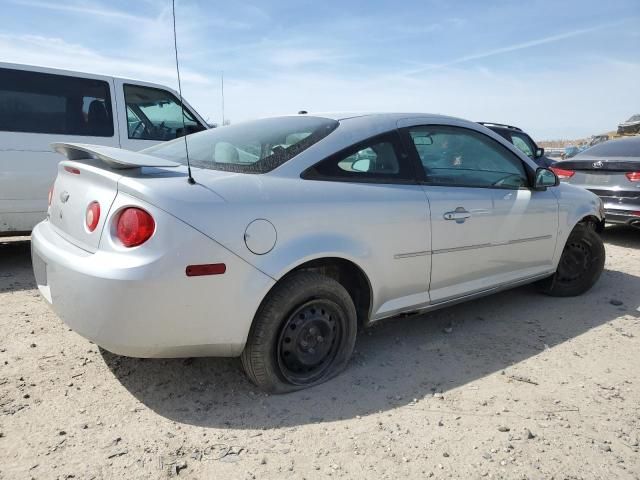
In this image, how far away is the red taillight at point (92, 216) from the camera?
2348 millimetres

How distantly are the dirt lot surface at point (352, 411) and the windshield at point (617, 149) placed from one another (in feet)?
13.9

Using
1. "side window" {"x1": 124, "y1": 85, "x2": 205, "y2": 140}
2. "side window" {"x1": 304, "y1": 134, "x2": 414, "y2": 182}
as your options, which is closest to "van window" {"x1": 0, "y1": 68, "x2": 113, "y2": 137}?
"side window" {"x1": 124, "y1": 85, "x2": 205, "y2": 140}

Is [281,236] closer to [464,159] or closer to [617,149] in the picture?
[464,159]

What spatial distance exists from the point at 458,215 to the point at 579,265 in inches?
78.8

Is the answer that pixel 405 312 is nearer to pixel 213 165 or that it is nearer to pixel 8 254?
pixel 213 165

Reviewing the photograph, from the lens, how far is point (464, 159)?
3531 millimetres

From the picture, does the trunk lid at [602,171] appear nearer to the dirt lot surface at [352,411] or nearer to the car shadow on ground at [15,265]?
the dirt lot surface at [352,411]

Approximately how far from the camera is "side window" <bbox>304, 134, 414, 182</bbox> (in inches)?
109

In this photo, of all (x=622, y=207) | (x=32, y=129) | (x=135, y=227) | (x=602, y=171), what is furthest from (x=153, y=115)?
(x=622, y=207)

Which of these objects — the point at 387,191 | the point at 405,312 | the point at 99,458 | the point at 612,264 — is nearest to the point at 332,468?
the point at 99,458

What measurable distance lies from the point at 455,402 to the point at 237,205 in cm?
153

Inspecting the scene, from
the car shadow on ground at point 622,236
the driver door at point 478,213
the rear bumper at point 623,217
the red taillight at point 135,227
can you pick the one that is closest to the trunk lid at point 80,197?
the red taillight at point 135,227

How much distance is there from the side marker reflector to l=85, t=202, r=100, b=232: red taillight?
1.75 feet

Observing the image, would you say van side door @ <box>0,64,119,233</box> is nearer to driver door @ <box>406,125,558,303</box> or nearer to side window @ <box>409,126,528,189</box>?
side window @ <box>409,126,528,189</box>
